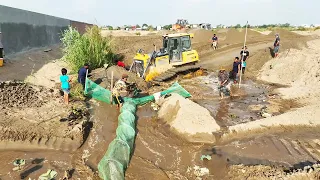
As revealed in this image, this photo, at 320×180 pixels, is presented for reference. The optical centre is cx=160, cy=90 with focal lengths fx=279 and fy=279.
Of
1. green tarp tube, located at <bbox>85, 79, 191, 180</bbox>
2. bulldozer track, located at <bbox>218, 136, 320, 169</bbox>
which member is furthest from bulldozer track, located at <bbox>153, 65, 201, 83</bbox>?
bulldozer track, located at <bbox>218, 136, 320, 169</bbox>

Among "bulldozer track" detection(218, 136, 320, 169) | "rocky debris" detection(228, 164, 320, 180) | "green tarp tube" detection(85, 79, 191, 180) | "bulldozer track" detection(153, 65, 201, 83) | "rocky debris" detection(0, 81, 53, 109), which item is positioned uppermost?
"rocky debris" detection(0, 81, 53, 109)

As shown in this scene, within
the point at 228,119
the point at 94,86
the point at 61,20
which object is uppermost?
the point at 61,20

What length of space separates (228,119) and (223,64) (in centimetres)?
980

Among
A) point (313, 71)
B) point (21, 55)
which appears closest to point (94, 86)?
point (21, 55)

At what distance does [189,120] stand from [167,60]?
660 centimetres

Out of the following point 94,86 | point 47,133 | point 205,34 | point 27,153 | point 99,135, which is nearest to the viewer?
point 27,153

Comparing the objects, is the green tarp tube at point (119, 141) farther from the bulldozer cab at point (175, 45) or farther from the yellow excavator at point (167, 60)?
the bulldozer cab at point (175, 45)

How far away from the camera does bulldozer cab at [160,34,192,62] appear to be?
556 inches

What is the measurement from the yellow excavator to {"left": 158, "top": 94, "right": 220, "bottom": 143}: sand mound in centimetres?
425

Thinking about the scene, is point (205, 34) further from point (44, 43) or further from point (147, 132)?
point (147, 132)

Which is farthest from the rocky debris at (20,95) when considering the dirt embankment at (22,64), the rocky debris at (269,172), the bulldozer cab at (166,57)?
the rocky debris at (269,172)

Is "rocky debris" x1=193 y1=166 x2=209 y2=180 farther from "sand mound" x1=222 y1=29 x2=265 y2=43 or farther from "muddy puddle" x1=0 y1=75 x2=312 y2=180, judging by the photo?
"sand mound" x1=222 y1=29 x2=265 y2=43

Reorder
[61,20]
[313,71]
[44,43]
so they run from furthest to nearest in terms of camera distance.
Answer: [61,20] < [44,43] < [313,71]

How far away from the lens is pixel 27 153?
20.7 feet
